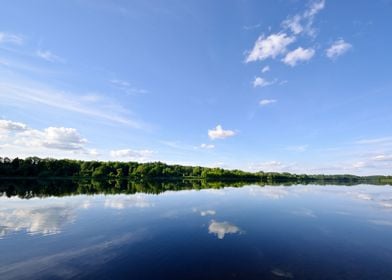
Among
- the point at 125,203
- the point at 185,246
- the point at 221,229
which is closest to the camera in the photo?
the point at 185,246

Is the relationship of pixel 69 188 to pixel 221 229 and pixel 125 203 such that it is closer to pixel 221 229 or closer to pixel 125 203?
pixel 125 203

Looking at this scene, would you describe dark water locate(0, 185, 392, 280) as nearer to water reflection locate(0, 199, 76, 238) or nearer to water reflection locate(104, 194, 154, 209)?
water reflection locate(0, 199, 76, 238)

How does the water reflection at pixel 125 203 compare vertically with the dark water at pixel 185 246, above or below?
above

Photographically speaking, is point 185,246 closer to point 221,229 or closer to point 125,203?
point 221,229

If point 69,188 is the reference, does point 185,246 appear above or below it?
below

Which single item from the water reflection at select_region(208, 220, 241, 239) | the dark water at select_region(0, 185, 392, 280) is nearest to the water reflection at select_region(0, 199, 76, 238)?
the dark water at select_region(0, 185, 392, 280)

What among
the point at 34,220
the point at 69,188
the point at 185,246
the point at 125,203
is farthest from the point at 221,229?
the point at 69,188

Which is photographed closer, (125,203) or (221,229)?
(221,229)

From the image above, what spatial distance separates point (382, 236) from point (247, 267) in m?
19.3

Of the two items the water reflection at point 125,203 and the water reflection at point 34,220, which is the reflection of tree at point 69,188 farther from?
the water reflection at point 34,220

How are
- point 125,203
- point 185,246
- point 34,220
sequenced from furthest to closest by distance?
point 125,203 < point 34,220 < point 185,246

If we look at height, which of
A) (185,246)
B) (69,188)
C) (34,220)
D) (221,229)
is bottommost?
(185,246)

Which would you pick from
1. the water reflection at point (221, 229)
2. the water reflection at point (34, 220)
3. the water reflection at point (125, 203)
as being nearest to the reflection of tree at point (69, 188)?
the water reflection at point (125, 203)

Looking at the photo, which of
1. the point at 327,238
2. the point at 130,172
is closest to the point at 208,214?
the point at 327,238
